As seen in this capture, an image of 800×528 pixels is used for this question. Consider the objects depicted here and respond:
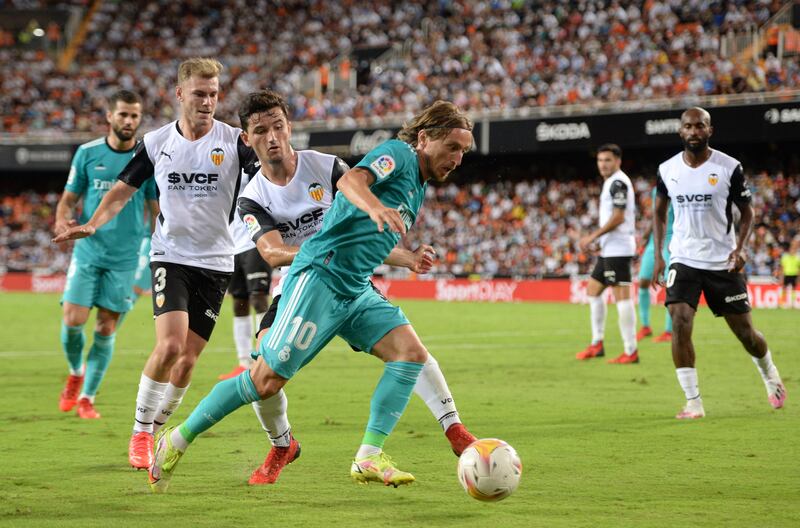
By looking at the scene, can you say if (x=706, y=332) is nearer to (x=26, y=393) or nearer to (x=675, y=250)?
(x=675, y=250)

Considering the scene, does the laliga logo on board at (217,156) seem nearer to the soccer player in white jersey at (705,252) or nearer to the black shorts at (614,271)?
the soccer player in white jersey at (705,252)

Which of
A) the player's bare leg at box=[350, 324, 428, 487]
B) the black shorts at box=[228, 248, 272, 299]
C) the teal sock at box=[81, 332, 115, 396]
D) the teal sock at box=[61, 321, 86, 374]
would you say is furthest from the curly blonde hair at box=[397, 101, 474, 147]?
the black shorts at box=[228, 248, 272, 299]

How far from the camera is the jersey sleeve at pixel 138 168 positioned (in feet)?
21.9

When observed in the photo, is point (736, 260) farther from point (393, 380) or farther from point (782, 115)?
point (782, 115)

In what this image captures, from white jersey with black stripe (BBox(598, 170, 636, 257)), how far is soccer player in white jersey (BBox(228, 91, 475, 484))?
7.75 meters

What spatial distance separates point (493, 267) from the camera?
105 ft

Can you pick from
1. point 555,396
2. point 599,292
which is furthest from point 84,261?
point 599,292

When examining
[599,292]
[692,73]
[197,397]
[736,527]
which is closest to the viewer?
[736,527]

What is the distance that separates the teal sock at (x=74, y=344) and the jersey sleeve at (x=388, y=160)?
4.57 meters

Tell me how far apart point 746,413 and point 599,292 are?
197 inches

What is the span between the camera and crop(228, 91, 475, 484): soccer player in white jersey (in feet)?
19.4

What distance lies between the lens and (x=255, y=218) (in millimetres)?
5984

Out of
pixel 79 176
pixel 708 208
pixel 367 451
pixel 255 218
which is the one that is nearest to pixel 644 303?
pixel 708 208

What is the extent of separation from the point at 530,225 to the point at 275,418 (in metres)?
27.7
